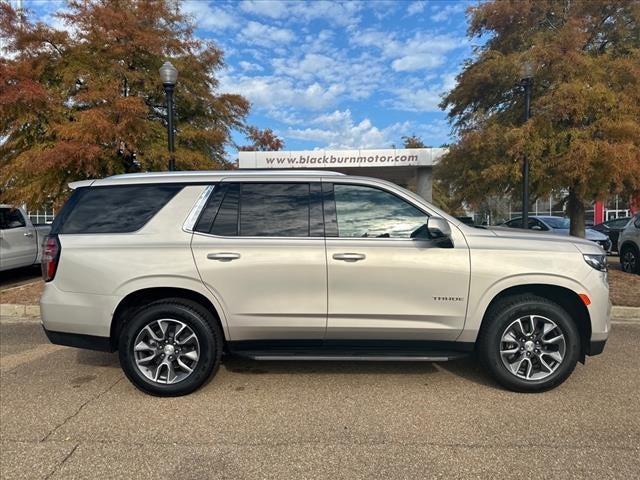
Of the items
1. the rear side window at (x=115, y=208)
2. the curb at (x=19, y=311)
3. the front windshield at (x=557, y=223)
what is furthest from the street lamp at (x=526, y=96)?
the curb at (x=19, y=311)

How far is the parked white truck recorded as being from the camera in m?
9.16

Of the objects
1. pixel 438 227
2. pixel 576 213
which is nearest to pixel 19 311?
pixel 438 227

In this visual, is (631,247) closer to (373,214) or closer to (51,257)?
(373,214)

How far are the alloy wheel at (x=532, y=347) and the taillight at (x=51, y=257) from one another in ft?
13.1

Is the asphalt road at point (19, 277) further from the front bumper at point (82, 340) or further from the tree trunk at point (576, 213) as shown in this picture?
the tree trunk at point (576, 213)

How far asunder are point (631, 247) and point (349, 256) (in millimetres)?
8632

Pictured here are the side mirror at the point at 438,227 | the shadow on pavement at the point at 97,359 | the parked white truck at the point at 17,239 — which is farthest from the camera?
the parked white truck at the point at 17,239

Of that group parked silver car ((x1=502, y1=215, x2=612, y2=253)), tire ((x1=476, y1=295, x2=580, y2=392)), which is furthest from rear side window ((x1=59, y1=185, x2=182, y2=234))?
parked silver car ((x1=502, y1=215, x2=612, y2=253))

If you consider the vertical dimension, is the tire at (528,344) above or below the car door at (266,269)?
below

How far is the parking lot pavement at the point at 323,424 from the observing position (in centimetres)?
280

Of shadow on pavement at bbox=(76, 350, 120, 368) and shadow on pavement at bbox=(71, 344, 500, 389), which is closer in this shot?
shadow on pavement at bbox=(71, 344, 500, 389)

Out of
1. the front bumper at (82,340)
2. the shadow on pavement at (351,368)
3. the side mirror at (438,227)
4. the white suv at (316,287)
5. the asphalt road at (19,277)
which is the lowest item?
the shadow on pavement at (351,368)

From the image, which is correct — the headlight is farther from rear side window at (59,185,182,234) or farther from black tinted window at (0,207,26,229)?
black tinted window at (0,207,26,229)

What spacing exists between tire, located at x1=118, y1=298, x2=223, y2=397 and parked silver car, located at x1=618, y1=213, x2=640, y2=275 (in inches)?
369
